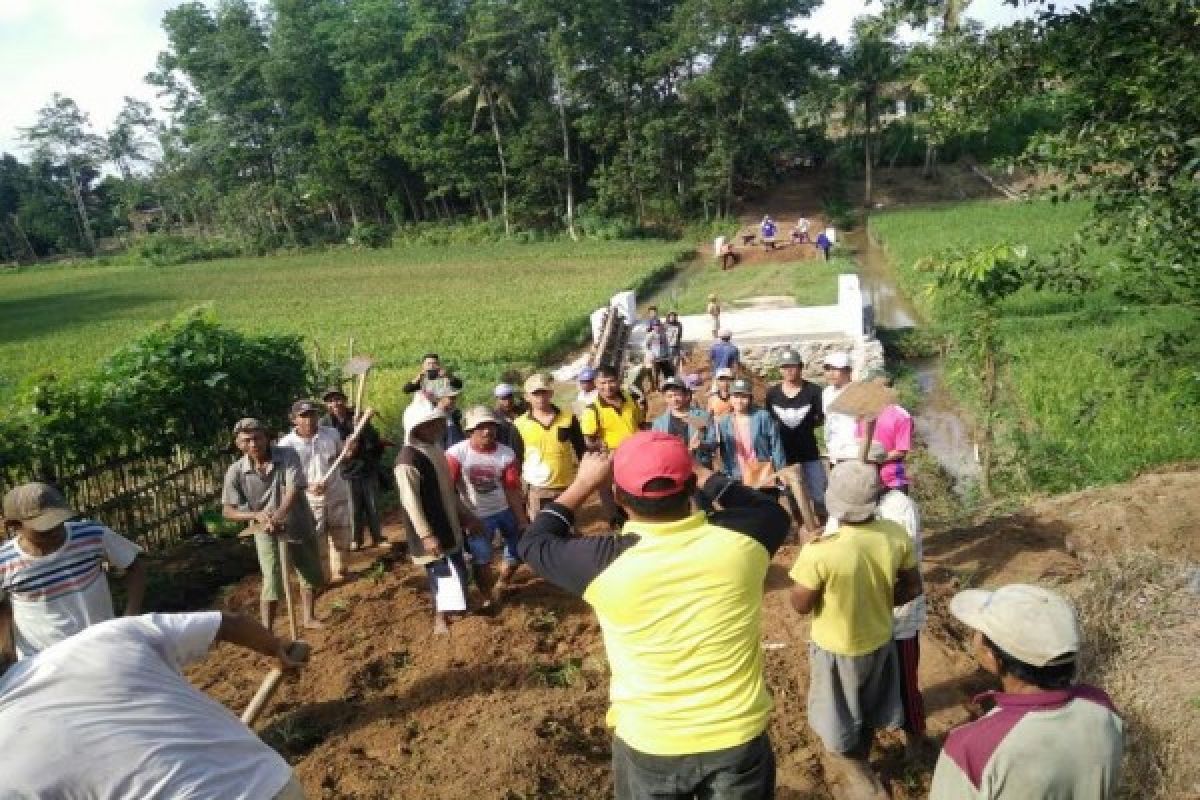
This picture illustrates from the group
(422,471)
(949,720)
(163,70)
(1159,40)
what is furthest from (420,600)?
(163,70)

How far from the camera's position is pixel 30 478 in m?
7.02

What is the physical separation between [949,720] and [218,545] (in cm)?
690

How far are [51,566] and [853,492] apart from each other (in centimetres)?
369

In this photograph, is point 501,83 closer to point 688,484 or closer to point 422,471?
point 422,471

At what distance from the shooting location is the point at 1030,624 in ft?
7.45

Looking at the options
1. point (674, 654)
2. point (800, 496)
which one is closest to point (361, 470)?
point (800, 496)

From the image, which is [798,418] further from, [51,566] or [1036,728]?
[51,566]

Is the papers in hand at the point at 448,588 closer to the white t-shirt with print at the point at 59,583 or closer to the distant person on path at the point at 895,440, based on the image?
the white t-shirt with print at the point at 59,583

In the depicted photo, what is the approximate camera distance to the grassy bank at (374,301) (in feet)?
60.7

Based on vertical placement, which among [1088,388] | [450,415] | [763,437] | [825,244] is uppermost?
[450,415]

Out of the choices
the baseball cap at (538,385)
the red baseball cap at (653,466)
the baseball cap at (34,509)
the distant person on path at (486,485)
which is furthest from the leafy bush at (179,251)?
the red baseball cap at (653,466)

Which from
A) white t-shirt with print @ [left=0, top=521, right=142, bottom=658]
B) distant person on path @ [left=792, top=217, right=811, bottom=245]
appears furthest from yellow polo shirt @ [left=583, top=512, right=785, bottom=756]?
distant person on path @ [left=792, top=217, right=811, bottom=245]

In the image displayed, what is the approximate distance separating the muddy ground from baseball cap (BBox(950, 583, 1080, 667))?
6.94 ft

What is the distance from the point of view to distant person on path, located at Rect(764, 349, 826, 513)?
21.9ft
